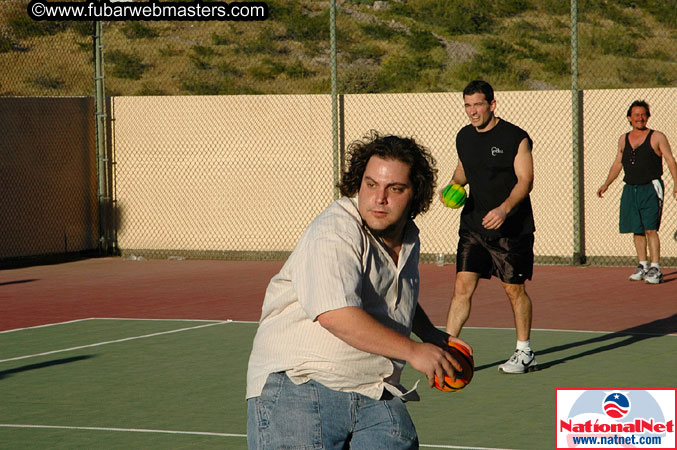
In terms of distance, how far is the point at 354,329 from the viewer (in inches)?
147

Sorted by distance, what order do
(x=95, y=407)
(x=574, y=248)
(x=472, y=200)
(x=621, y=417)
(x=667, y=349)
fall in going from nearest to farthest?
1. (x=621, y=417)
2. (x=95, y=407)
3. (x=472, y=200)
4. (x=667, y=349)
5. (x=574, y=248)

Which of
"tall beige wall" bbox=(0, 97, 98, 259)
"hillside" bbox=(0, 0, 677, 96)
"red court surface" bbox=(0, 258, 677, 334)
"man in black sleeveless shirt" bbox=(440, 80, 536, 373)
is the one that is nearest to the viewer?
"man in black sleeveless shirt" bbox=(440, 80, 536, 373)

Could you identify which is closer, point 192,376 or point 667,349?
point 192,376

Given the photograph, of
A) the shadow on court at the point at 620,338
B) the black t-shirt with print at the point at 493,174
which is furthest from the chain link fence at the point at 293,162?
the black t-shirt with print at the point at 493,174

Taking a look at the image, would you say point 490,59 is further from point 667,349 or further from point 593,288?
point 667,349

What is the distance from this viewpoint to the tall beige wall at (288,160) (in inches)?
661

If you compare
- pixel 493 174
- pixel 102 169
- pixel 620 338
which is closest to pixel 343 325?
pixel 493 174

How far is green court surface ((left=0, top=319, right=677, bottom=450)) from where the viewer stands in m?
7.21

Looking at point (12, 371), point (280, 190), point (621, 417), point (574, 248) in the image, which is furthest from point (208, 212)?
point (621, 417)

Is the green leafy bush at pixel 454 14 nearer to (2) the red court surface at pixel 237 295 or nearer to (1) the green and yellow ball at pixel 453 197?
(2) the red court surface at pixel 237 295

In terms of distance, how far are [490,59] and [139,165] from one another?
A: 48.5ft

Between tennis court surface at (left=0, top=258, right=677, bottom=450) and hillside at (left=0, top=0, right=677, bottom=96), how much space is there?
48.6 feet

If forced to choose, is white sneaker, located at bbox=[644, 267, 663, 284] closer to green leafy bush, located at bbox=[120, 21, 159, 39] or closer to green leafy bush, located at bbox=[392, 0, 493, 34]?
green leafy bush, located at bbox=[392, 0, 493, 34]

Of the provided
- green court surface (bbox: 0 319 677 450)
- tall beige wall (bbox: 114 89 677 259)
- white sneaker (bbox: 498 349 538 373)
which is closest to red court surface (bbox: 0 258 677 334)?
tall beige wall (bbox: 114 89 677 259)
